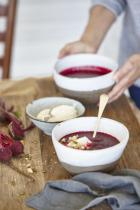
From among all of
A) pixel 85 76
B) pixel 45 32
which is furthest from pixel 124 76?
pixel 45 32

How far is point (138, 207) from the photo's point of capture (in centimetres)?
91

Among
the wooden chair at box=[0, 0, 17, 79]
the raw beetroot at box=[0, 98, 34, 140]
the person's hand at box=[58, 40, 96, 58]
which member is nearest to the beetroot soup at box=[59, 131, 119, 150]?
the raw beetroot at box=[0, 98, 34, 140]

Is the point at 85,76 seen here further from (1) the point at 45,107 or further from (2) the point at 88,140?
(2) the point at 88,140

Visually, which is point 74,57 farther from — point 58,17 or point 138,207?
point 58,17

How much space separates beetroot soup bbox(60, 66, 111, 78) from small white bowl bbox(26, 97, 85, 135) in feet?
0.46

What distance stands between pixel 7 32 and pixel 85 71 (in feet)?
2.34

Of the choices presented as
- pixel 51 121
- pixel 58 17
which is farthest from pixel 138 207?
pixel 58 17

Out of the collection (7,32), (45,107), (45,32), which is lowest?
(45,32)

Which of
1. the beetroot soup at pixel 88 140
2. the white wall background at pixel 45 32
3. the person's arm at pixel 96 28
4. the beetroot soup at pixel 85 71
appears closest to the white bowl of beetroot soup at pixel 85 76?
the beetroot soup at pixel 85 71

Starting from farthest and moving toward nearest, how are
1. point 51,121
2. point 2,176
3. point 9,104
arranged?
point 9,104
point 51,121
point 2,176

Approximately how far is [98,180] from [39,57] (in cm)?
192

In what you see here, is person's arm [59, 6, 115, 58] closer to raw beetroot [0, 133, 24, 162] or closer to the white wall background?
raw beetroot [0, 133, 24, 162]

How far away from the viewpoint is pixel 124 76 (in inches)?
52.0

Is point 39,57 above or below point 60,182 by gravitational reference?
below
